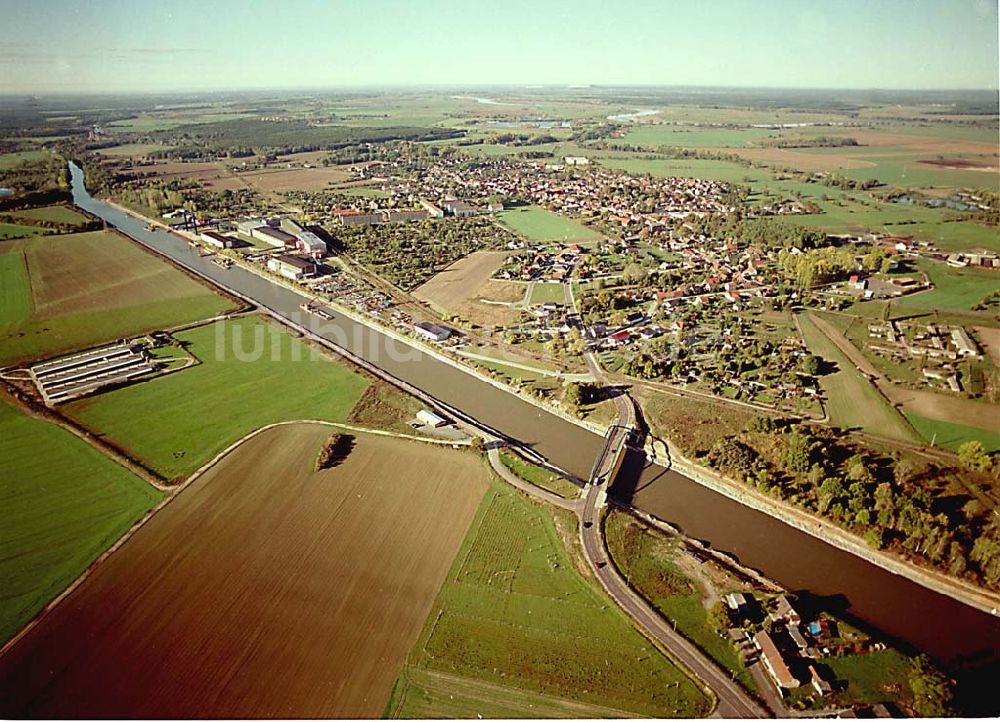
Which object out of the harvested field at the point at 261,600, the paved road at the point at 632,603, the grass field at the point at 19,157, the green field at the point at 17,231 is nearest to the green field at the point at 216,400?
the harvested field at the point at 261,600

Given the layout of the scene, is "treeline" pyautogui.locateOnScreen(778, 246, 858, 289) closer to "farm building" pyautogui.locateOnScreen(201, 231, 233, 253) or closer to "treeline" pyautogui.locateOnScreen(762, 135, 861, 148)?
"farm building" pyautogui.locateOnScreen(201, 231, 233, 253)

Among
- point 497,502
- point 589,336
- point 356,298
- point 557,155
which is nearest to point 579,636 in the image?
point 497,502

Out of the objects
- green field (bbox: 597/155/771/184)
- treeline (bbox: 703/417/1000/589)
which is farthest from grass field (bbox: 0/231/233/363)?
green field (bbox: 597/155/771/184)

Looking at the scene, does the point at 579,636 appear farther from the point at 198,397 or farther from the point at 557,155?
the point at 557,155

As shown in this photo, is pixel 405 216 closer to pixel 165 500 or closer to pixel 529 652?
pixel 165 500

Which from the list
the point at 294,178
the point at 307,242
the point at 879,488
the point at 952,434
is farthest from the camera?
the point at 294,178

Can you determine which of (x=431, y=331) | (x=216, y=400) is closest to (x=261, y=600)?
(x=216, y=400)

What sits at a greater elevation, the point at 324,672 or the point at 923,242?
the point at 923,242
